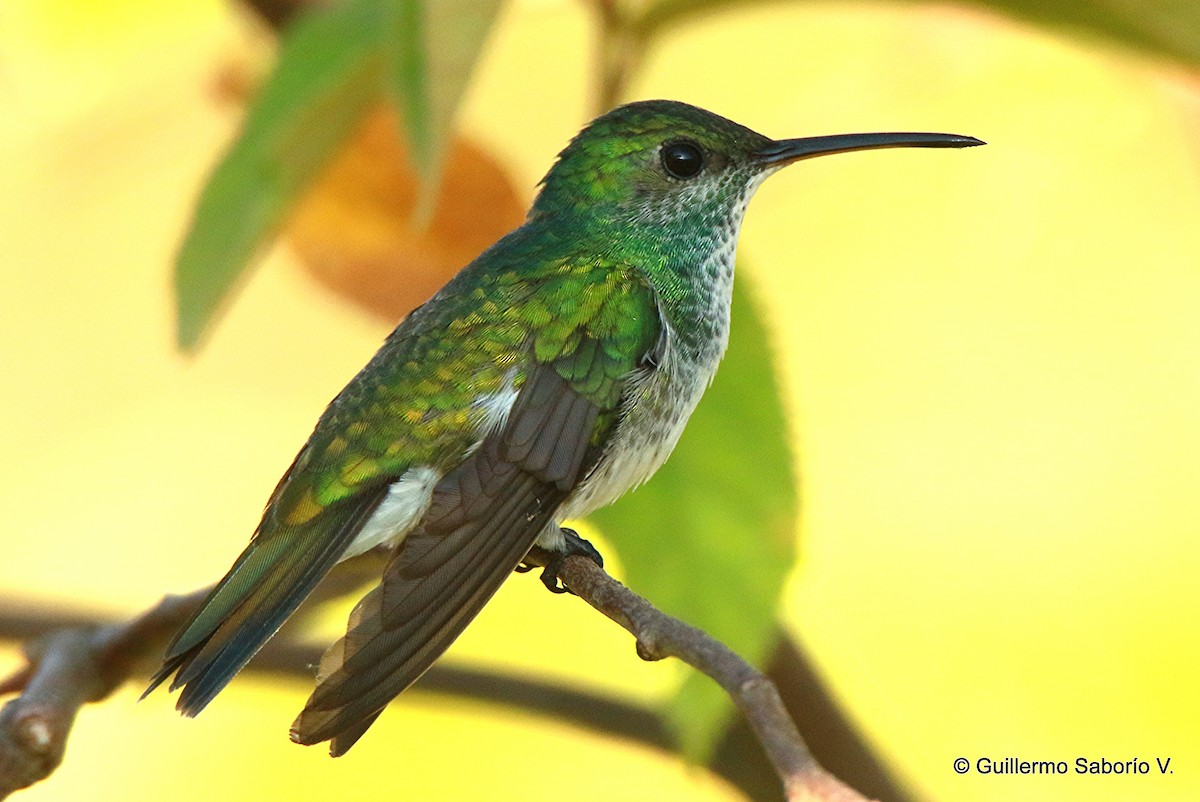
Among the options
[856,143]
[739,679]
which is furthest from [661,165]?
[739,679]

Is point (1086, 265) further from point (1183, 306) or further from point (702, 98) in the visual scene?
point (702, 98)

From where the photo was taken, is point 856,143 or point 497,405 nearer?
point 497,405

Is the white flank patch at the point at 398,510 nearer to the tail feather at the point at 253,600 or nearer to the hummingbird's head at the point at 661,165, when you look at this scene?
the tail feather at the point at 253,600

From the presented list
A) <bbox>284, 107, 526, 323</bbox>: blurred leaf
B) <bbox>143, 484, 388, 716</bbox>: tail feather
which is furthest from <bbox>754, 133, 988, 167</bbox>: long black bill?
<bbox>143, 484, 388, 716</bbox>: tail feather

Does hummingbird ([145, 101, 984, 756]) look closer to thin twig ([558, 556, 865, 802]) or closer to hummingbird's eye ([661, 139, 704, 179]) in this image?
hummingbird's eye ([661, 139, 704, 179])

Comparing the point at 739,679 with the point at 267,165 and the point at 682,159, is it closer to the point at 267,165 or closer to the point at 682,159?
the point at 267,165

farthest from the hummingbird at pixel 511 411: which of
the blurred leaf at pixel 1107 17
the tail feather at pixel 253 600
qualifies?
the blurred leaf at pixel 1107 17
